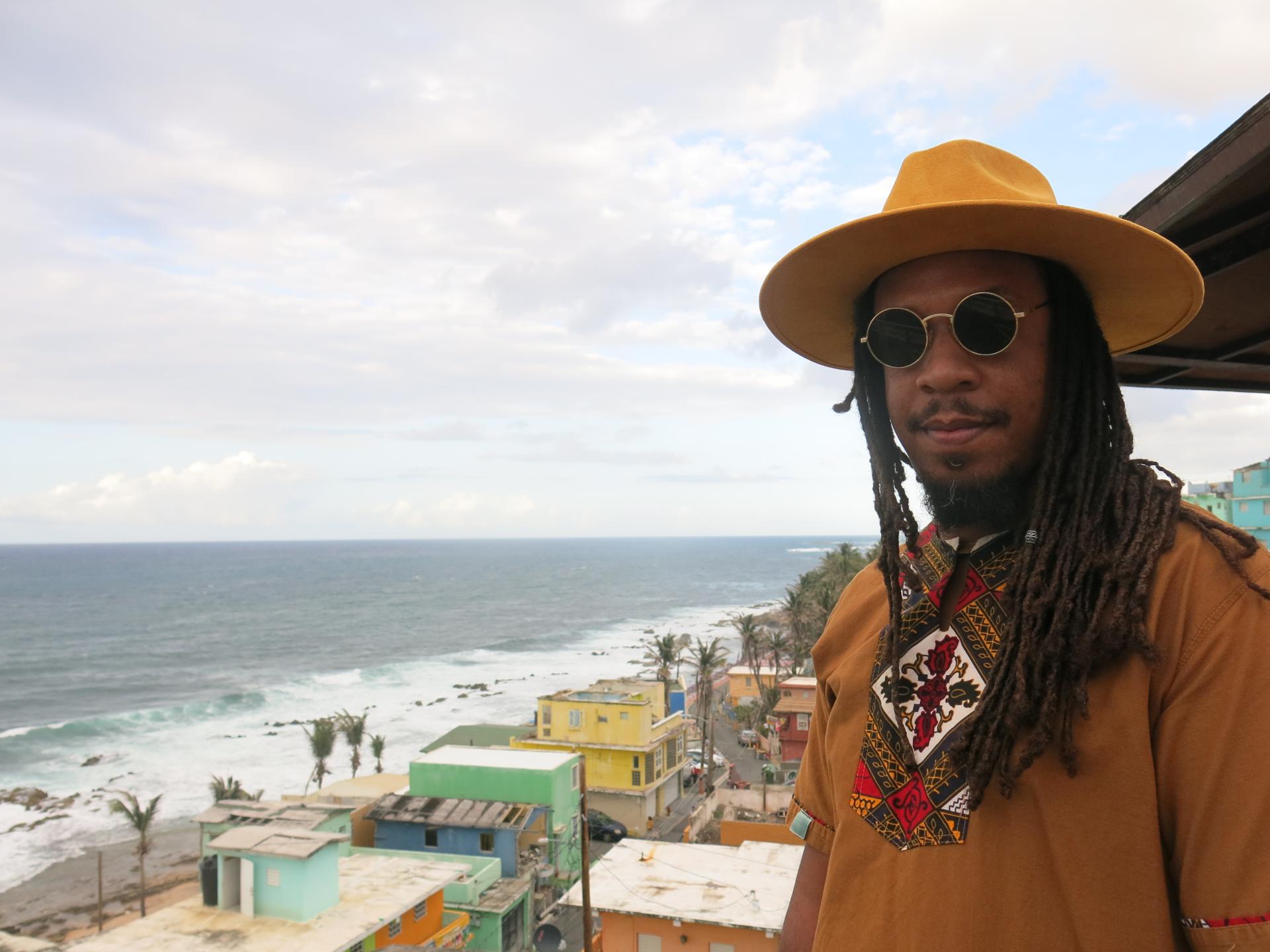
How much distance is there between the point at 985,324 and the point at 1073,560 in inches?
18.4

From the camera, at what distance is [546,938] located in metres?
22.5

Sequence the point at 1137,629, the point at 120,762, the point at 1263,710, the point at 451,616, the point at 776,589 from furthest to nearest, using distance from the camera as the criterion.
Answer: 1. the point at 776,589
2. the point at 451,616
3. the point at 120,762
4. the point at 1137,629
5. the point at 1263,710

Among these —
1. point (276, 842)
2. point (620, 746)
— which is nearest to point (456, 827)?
point (620, 746)

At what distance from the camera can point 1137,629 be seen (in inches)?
54.2

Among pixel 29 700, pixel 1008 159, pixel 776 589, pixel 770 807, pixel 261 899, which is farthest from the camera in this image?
pixel 776 589

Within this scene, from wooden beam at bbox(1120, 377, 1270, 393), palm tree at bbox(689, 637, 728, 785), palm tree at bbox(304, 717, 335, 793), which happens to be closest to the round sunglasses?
wooden beam at bbox(1120, 377, 1270, 393)

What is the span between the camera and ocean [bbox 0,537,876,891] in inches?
1811

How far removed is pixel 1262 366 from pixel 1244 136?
8.39ft

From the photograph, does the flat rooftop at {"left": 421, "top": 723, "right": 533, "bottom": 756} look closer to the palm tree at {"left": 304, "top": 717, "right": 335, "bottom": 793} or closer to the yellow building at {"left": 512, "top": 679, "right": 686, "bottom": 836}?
the palm tree at {"left": 304, "top": 717, "right": 335, "bottom": 793}

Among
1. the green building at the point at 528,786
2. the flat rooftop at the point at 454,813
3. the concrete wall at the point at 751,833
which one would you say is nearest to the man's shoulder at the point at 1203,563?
the concrete wall at the point at 751,833

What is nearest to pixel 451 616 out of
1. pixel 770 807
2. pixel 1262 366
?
pixel 770 807

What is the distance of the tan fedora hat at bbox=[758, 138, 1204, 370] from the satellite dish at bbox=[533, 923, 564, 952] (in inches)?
928

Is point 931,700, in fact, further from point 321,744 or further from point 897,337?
point 321,744

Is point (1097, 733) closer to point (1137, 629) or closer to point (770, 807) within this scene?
point (1137, 629)
